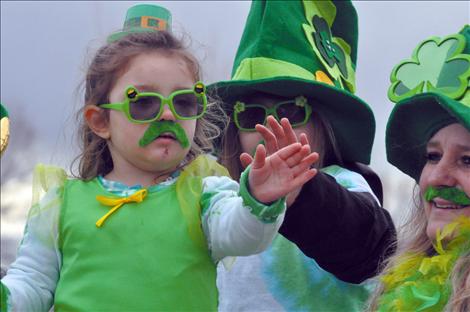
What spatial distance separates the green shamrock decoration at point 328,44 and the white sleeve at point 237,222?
90 centimetres

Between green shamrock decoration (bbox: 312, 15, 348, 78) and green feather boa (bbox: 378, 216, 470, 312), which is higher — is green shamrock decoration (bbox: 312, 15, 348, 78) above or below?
above

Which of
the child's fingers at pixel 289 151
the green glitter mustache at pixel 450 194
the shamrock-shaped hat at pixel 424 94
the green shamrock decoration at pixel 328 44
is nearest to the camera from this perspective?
the child's fingers at pixel 289 151

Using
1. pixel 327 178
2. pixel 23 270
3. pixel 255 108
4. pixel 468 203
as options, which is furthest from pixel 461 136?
pixel 23 270

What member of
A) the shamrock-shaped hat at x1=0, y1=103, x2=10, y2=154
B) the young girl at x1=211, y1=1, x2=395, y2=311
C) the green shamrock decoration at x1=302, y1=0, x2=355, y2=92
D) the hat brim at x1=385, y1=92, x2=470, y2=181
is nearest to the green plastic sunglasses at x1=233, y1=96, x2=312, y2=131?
the young girl at x1=211, y1=1, x2=395, y2=311

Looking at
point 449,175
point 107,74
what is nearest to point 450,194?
point 449,175

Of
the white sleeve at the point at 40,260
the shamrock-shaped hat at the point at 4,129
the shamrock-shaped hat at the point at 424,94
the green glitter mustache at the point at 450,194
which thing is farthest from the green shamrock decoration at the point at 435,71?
the shamrock-shaped hat at the point at 4,129

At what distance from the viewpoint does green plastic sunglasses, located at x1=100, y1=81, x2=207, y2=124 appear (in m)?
2.26

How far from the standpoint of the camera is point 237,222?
6.84ft

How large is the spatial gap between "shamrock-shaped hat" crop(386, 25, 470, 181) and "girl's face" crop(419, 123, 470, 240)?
6cm

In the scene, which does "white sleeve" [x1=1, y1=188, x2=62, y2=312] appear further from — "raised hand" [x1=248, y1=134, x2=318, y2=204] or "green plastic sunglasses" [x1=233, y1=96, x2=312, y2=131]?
"green plastic sunglasses" [x1=233, y1=96, x2=312, y2=131]

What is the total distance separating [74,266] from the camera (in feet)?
7.26

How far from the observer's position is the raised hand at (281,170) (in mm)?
1995

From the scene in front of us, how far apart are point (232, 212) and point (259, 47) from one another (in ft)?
3.25

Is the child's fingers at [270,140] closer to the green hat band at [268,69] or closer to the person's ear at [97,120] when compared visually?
the person's ear at [97,120]
